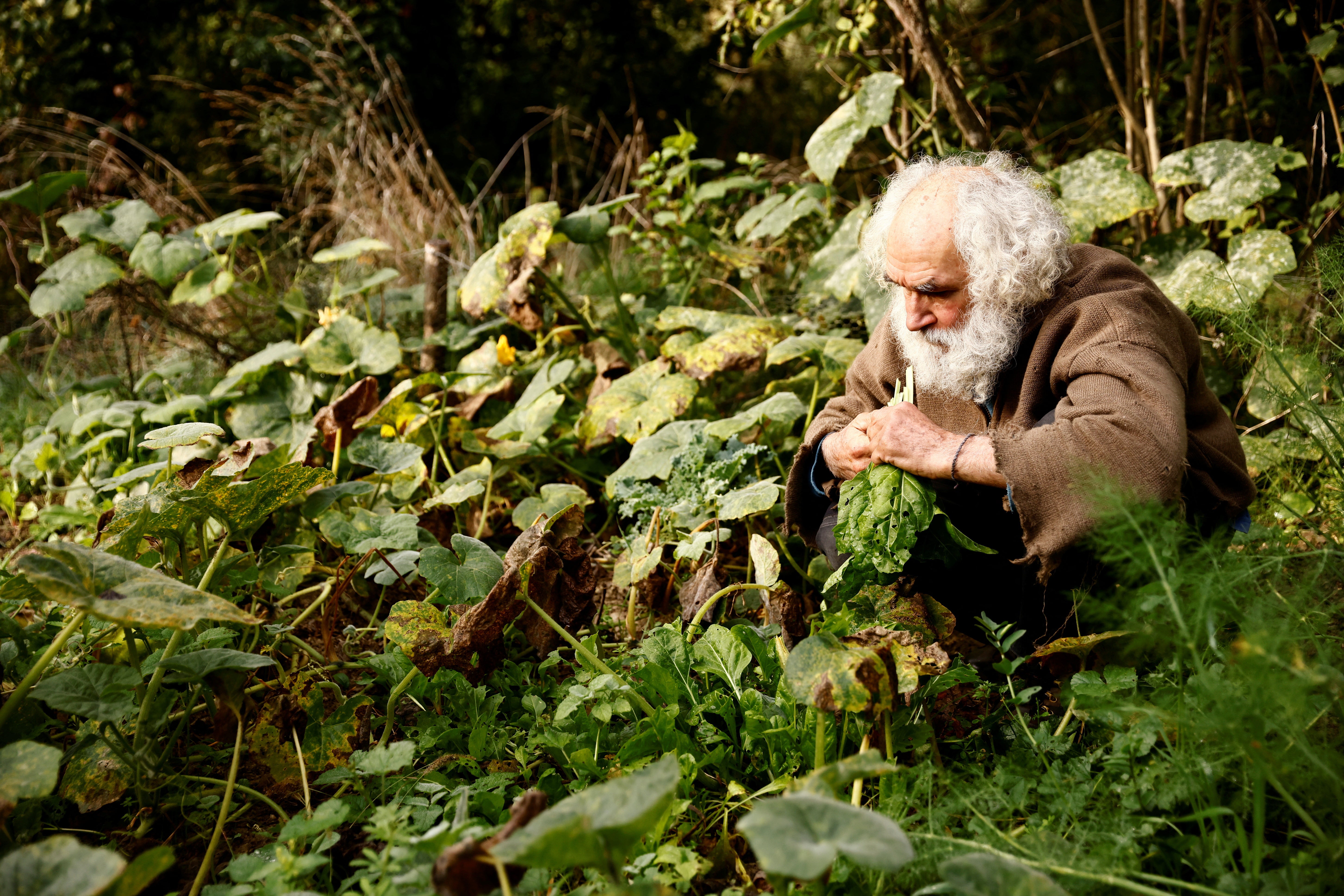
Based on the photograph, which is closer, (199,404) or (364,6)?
(199,404)

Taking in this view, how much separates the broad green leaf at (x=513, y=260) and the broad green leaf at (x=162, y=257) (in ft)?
3.49

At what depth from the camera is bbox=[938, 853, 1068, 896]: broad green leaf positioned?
3.24 feet

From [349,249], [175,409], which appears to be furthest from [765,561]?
[349,249]

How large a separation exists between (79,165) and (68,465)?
111 inches

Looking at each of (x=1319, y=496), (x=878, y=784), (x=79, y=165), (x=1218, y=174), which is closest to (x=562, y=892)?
(x=878, y=784)

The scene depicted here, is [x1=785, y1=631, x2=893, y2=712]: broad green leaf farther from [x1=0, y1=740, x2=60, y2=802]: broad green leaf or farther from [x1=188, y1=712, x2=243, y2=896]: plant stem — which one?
[x1=0, y1=740, x2=60, y2=802]: broad green leaf

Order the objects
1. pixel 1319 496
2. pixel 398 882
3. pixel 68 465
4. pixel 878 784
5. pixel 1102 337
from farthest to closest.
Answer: pixel 68 465 < pixel 1319 496 < pixel 1102 337 < pixel 878 784 < pixel 398 882

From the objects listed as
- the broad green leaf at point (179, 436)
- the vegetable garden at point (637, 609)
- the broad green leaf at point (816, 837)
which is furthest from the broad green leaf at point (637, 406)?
the broad green leaf at point (816, 837)

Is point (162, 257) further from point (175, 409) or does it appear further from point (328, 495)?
point (328, 495)

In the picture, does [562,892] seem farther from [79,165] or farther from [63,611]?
[79,165]

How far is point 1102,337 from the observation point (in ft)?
5.65

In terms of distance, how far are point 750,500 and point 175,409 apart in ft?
6.59

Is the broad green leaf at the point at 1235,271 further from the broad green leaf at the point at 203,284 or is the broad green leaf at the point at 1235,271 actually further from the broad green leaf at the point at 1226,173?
the broad green leaf at the point at 203,284

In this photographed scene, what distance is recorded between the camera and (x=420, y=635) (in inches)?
67.6
